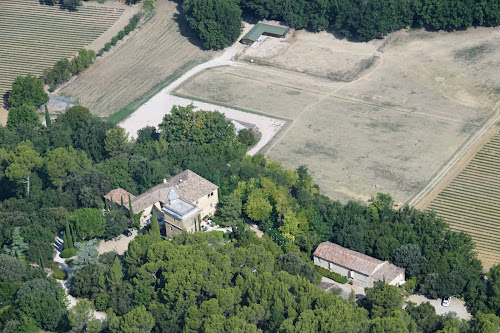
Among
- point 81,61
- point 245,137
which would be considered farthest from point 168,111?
point 81,61

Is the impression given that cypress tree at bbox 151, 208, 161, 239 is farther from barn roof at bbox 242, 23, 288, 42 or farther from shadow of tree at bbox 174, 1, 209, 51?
barn roof at bbox 242, 23, 288, 42

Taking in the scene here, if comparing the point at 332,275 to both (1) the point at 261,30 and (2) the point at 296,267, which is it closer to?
(2) the point at 296,267

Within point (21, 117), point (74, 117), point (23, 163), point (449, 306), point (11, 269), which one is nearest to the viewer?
point (11, 269)

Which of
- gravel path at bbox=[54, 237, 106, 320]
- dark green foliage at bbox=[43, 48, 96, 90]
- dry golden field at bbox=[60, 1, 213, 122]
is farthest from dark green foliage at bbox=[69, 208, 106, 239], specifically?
dark green foliage at bbox=[43, 48, 96, 90]

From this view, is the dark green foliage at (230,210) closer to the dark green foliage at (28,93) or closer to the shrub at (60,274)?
the shrub at (60,274)

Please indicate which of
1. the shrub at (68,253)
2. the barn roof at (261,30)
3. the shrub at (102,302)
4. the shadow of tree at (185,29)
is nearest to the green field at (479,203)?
the shrub at (102,302)

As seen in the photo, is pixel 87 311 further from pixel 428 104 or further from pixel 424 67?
pixel 424 67
